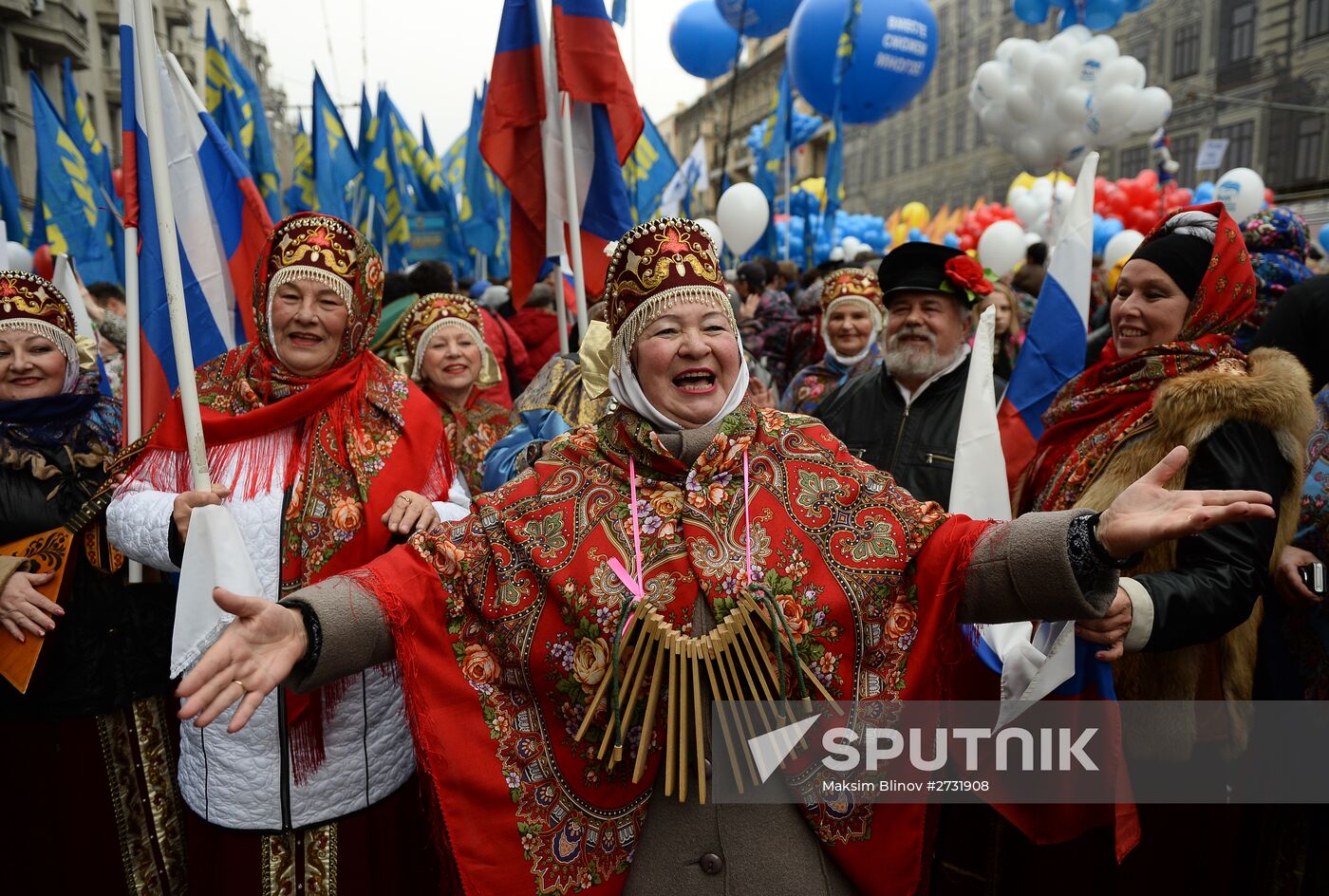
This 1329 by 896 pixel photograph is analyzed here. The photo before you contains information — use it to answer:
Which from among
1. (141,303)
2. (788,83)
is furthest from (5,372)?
(788,83)

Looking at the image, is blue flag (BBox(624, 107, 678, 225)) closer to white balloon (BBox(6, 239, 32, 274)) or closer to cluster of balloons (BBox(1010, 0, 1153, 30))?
white balloon (BBox(6, 239, 32, 274))

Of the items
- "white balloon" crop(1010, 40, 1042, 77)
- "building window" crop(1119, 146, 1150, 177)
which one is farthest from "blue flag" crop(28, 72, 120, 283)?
"building window" crop(1119, 146, 1150, 177)

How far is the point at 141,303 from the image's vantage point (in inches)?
127

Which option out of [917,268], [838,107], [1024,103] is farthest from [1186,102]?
[917,268]

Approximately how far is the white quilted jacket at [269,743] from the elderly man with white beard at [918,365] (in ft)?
6.51

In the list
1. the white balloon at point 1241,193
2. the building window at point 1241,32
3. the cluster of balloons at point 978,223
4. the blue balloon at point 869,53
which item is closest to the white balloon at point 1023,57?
the blue balloon at point 869,53

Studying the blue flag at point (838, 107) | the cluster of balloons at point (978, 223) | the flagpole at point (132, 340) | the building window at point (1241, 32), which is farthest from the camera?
the building window at point (1241, 32)

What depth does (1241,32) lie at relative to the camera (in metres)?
27.6

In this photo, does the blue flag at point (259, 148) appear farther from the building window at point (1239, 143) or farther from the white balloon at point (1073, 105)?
the building window at point (1239, 143)

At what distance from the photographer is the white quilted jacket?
7.94ft

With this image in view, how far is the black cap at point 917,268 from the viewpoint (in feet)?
11.4

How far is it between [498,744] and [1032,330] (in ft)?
9.01

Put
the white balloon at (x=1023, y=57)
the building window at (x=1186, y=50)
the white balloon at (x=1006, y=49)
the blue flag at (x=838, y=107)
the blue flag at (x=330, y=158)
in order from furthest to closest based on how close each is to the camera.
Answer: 1. the building window at (x=1186, y=50)
2. the white balloon at (x=1006, y=49)
3. the white balloon at (x=1023, y=57)
4. the blue flag at (x=838, y=107)
5. the blue flag at (x=330, y=158)

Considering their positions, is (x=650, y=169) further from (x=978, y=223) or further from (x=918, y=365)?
(x=978, y=223)
